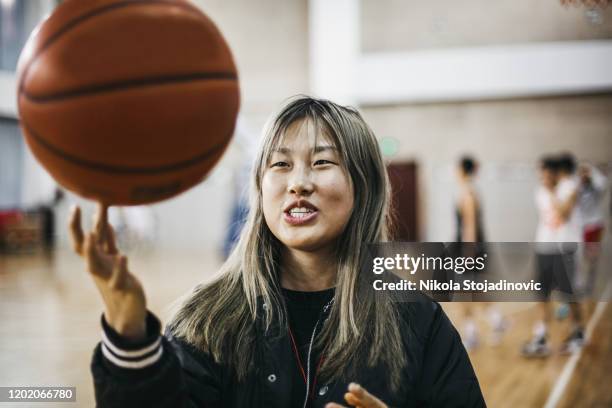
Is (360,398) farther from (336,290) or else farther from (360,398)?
(336,290)

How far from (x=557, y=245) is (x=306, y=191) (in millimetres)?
3525

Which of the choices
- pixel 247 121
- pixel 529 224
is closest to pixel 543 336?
pixel 529 224

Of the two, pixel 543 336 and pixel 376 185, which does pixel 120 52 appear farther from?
pixel 543 336

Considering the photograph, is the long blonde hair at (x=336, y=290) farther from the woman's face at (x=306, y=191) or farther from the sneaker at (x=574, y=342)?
the sneaker at (x=574, y=342)

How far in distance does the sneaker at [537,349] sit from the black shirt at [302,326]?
10.5 ft

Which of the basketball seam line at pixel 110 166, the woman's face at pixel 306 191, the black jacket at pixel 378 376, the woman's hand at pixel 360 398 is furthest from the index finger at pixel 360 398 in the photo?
the basketball seam line at pixel 110 166

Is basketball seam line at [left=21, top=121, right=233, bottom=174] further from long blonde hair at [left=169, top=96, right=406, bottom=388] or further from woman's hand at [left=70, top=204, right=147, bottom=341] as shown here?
long blonde hair at [left=169, top=96, right=406, bottom=388]

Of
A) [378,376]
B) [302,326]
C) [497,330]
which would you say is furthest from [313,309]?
[497,330]

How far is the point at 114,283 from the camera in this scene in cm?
90

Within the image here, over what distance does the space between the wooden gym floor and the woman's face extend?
0.41m

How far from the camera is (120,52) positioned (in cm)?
93

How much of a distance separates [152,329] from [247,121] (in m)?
10.8

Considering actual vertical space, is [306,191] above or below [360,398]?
above

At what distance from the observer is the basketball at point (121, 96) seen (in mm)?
920
